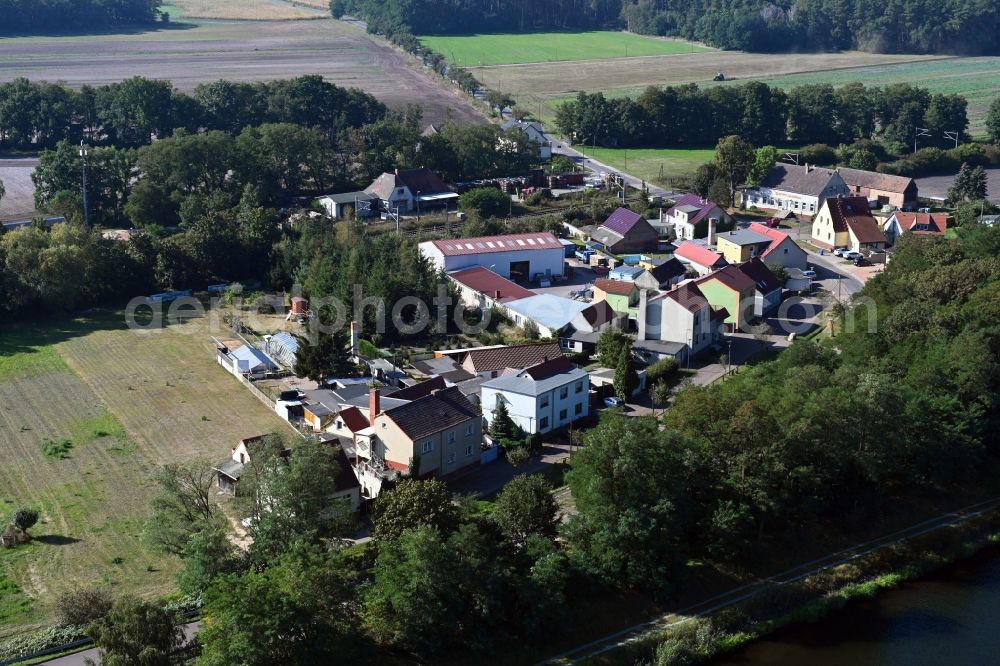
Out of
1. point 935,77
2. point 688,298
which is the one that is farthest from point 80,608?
point 935,77

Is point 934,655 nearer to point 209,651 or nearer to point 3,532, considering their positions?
point 209,651

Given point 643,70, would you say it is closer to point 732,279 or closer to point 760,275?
point 760,275

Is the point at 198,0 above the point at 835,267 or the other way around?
above

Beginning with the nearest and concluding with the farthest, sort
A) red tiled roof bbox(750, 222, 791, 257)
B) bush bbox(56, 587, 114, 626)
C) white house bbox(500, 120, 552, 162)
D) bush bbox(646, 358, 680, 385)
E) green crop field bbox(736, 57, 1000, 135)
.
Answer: bush bbox(56, 587, 114, 626) → bush bbox(646, 358, 680, 385) → red tiled roof bbox(750, 222, 791, 257) → white house bbox(500, 120, 552, 162) → green crop field bbox(736, 57, 1000, 135)

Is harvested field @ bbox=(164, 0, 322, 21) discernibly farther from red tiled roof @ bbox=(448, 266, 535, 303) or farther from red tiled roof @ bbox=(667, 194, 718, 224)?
red tiled roof @ bbox=(448, 266, 535, 303)

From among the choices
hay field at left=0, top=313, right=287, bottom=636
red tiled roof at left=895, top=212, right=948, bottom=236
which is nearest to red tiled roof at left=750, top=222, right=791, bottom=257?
red tiled roof at left=895, top=212, right=948, bottom=236

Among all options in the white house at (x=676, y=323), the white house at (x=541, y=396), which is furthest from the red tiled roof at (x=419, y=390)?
the white house at (x=676, y=323)

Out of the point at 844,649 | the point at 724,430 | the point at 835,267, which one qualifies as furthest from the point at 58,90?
the point at 844,649
